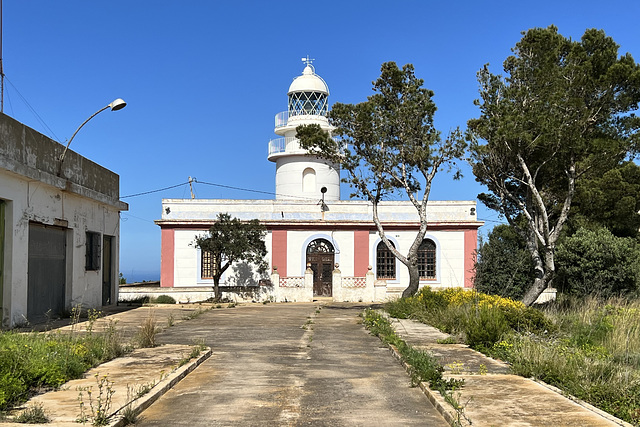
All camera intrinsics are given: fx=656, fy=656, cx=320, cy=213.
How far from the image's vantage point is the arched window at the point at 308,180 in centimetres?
3681

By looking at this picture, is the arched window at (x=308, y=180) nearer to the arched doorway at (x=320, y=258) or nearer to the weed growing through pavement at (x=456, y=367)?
the arched doorway at (x=320, y=258)

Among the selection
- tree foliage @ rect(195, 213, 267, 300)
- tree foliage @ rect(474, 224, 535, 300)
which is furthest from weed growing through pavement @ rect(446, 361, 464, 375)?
tree foliage @ rect(195, 213, 267, 300)

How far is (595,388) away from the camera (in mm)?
7629

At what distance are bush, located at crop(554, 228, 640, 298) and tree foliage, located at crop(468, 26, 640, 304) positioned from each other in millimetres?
2029

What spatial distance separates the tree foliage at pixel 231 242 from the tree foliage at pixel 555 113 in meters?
11.8

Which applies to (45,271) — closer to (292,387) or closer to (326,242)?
(292,387)

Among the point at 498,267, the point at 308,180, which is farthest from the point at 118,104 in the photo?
the point at 308,180

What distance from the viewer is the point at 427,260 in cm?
3431

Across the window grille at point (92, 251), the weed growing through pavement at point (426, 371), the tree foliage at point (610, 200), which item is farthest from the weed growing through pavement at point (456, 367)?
the tree foliage at point (610, 200)

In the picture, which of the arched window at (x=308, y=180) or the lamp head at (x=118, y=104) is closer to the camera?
the lamp head at (x=118, y=104)

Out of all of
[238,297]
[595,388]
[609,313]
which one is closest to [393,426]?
[595,388]

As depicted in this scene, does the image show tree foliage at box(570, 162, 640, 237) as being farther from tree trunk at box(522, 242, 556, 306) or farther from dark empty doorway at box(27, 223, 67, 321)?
dark empty doorway at box(27, 223, 67, 321)

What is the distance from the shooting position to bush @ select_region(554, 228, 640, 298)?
2242 centimetres

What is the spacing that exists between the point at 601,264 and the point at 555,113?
19.2ft
